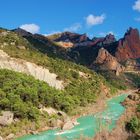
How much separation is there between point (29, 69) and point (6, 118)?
40763mm

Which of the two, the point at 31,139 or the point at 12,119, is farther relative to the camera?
the point at 12,119

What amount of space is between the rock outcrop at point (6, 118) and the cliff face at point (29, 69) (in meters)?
32.8

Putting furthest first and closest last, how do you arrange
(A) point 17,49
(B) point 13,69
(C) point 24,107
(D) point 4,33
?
1. (D) point 4,33
2. (A) point 17,49
3. (B) point 13,69
4. (C) point 24,107

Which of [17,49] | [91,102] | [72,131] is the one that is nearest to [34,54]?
[17,49]

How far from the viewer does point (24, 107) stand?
3337 inches

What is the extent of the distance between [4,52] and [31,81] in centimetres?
2105

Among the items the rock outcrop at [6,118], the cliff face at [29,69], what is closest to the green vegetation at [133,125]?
the rock outcrop at [6,118]

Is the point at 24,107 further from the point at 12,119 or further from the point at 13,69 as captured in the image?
the point at 13,69

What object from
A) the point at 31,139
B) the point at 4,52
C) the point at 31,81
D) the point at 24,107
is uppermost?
the point at 4,52

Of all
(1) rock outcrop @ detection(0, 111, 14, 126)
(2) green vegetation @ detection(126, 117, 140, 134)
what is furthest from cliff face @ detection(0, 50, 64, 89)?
(2) green vegetation @ detection(126, 117, 140, 134)

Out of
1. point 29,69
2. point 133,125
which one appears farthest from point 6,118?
point 29,69

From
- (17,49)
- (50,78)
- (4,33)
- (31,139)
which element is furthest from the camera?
(4,33)

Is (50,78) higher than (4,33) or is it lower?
lower

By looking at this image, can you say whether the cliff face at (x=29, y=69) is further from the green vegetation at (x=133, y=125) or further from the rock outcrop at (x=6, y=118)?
the green vegetation at (x=133, y=125)
